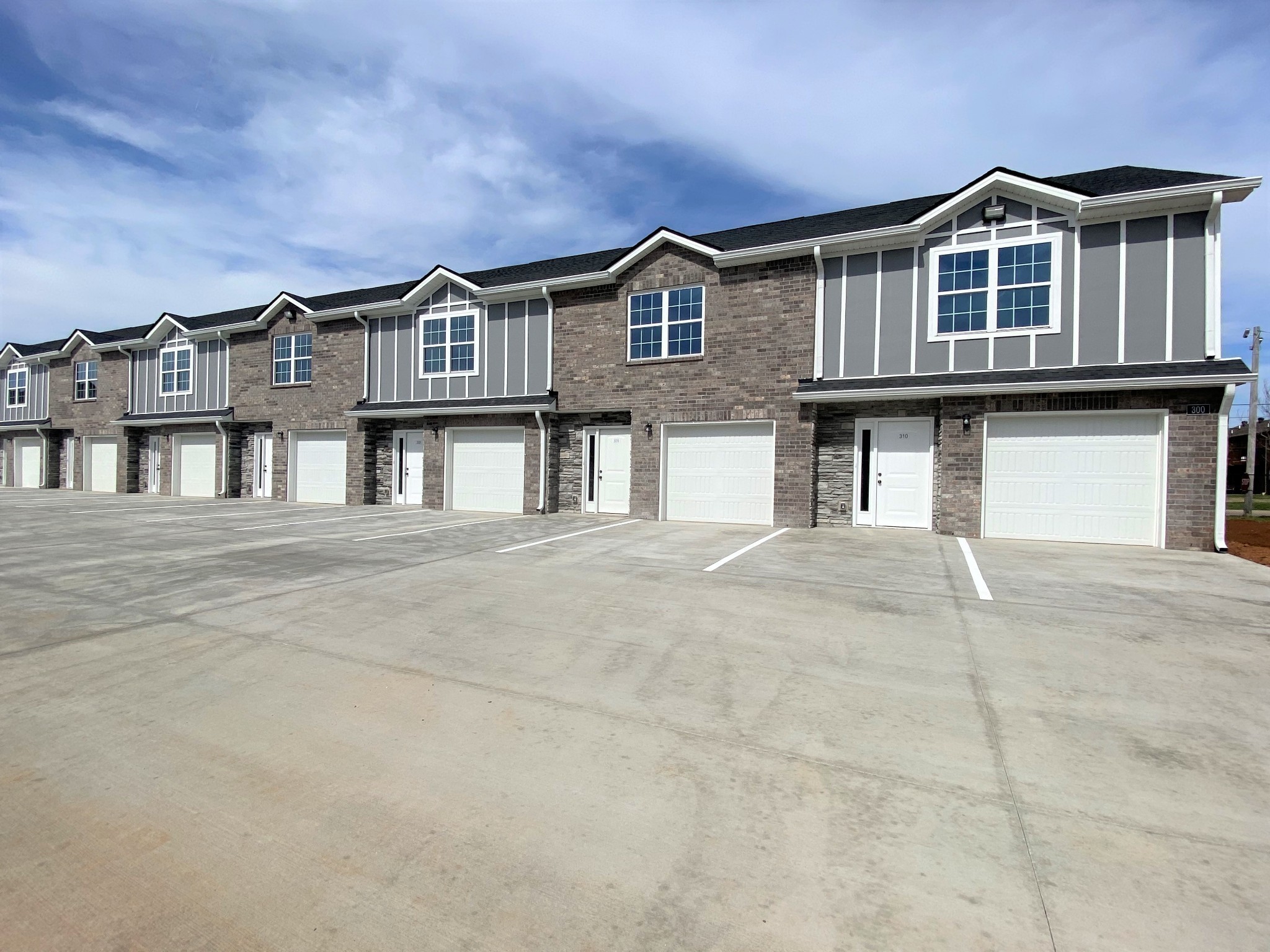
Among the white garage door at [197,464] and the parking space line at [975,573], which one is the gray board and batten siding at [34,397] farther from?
the parking space line at [975,573]

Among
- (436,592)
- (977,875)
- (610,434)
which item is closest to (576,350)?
(610,434)

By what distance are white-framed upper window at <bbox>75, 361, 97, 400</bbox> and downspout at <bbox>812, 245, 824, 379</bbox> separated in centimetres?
2943

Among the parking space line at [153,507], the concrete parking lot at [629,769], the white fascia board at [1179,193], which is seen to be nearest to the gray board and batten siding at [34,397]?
the parking space line at [153,507]

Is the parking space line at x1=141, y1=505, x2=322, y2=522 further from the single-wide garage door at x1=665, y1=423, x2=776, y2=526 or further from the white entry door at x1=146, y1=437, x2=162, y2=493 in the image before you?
the white entry door at x1=146, y1=437, x2=162, y2=493

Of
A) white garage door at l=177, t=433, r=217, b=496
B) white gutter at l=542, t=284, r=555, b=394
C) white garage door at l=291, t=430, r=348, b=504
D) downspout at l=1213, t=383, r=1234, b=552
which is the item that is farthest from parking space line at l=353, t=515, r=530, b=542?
white garage door at l=177, t=433, r=217, b=496

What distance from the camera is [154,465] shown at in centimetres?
2473

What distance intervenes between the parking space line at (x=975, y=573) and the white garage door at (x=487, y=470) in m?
10.2

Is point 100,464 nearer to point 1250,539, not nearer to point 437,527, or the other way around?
point 437,527

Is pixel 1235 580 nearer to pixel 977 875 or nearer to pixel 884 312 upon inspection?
pixel 884 312

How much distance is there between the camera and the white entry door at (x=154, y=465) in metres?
24.5

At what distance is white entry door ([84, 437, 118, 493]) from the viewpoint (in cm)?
2586

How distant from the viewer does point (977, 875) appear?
96.6 inches

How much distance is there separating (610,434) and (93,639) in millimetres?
11555

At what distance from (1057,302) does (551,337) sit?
10954 mm
